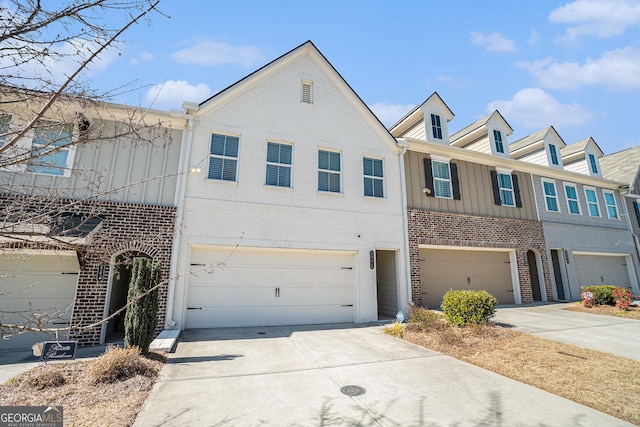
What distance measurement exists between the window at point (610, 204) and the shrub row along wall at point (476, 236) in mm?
7042

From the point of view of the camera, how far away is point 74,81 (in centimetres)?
294

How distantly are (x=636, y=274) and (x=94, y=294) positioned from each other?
27.0 meters

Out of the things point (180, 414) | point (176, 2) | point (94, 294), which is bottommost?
point (180, 414)

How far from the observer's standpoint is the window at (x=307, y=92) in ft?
39.0

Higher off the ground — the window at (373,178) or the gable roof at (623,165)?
the gable roof at (623,165)

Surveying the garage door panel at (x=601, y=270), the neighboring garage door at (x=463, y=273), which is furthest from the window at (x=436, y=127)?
the garage door panel at (x=601, y=270)

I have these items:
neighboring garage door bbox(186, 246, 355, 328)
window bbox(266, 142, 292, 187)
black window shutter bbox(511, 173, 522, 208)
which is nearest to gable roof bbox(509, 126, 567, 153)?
black window shutter bbox(511, 173, 522, 208)

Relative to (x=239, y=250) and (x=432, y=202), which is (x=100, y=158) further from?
(x=432, y=202)

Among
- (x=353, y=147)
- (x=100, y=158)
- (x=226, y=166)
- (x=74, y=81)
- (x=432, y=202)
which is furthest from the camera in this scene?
(x=432, y=202)

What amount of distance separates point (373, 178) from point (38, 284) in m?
11.2

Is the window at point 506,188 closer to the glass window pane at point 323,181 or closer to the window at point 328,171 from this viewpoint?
the window at point 328,171

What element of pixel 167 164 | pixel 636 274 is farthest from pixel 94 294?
pixel 636 274

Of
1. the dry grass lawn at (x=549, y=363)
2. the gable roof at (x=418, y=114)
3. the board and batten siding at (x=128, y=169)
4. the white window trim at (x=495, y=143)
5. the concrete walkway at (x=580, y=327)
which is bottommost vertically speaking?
the dry grass lawn at (x=549, y=363)

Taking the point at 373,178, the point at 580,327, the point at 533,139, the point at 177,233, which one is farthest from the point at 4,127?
the point at 533,139
